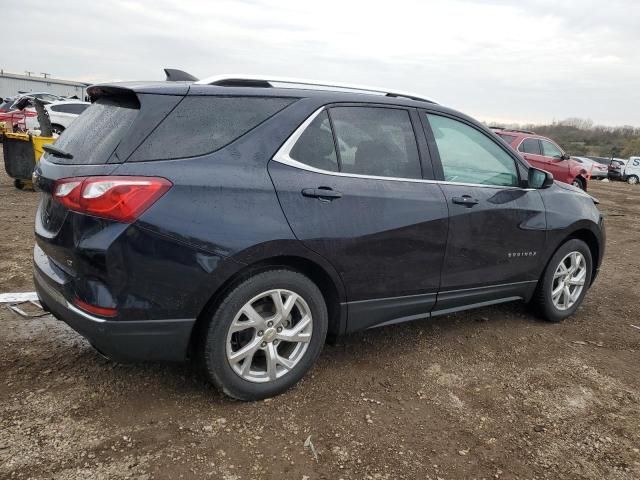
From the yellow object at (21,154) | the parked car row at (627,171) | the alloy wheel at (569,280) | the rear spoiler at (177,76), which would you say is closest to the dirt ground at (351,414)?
the alloy wheel at (569,280)

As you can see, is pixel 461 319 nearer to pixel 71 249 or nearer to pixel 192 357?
pixel 192 357

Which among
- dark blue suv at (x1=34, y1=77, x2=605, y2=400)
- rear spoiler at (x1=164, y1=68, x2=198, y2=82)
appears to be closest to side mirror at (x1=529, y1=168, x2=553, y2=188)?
dark blue suv at (x1=34, y1=77, x2=605, y2=400)

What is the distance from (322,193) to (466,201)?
3.86ft

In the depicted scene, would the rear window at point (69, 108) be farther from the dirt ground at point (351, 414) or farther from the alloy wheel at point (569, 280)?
the alloy wheel at point (569, 280)

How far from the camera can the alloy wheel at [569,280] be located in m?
4.46

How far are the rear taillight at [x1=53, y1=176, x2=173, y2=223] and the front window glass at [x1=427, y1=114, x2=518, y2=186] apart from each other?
1.93 meters

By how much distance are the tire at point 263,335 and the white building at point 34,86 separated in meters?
60.5

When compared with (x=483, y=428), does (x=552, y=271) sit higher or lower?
higher

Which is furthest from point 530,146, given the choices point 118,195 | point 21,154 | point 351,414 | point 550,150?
point 118,195

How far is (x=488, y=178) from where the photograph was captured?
388cm

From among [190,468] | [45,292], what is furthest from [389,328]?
[45,292]

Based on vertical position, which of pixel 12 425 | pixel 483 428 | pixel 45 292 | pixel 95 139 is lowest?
pixel 12 425

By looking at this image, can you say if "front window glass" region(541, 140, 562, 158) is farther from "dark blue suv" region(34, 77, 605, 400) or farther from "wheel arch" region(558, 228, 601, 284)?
"dark blue suv" region(34, 77, 605, 400)

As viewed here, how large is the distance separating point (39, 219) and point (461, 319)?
323 centimetres
